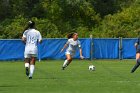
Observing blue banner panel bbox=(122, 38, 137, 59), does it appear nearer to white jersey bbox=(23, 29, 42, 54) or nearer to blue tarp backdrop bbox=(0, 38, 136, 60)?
blue tarp backdrop bbox=(0, 38, 136, 60)

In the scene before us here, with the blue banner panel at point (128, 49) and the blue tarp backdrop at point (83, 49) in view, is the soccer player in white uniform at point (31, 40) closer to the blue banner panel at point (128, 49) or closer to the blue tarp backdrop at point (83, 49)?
the blue tarp backdrop at point (83, 49)

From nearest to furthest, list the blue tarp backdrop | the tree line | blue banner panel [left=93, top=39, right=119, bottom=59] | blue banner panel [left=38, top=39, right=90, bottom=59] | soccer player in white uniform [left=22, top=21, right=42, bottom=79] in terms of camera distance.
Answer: soccer player in white uniform [left=22, top=21, right=42, bottom=79] → the blue tarp backdrop → blue banner panel [left=38, top=39, right=90, bottom=59] → blue banner panel [left=93, top=39, right=119, bottom=59] → the tree line

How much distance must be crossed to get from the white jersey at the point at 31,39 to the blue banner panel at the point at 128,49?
72.4 feet

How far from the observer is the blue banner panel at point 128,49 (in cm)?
4147

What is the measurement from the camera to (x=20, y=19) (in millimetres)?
53125

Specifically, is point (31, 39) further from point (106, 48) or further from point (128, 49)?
point (128, 49)

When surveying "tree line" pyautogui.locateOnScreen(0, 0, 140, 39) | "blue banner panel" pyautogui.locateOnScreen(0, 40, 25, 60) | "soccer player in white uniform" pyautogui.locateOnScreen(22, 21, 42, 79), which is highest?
"soccer player in white uniform" pyautogui.locateOnScreen(22, 21, 42, 79)

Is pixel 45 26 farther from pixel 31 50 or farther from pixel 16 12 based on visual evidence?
pixel 31 50

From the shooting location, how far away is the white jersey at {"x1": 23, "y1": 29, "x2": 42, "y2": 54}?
65.4ft

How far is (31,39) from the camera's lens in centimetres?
1998

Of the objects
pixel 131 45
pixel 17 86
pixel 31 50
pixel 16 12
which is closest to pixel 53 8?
pixel 16 12

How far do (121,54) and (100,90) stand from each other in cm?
2673

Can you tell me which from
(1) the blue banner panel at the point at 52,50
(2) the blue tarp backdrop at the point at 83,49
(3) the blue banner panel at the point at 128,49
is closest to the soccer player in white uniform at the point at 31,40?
(2) the blue tarp backdrop at the point at 83,49

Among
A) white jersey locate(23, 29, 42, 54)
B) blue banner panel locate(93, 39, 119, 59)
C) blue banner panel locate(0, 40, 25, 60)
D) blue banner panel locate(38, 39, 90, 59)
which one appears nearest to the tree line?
blue banner panel locate(93, 39, 119, 59)
